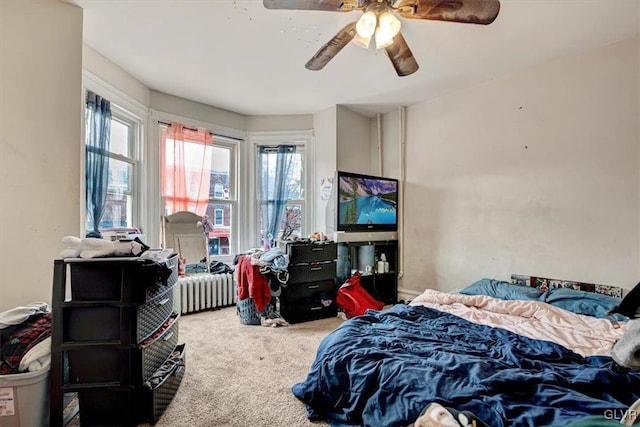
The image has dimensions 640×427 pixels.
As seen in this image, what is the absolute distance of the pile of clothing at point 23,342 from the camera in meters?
1.48

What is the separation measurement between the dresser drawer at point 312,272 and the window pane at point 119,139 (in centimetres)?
214

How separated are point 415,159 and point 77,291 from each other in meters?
3.56

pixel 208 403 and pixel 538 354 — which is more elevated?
pixel 538 354

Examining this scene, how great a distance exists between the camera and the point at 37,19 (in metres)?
1.97

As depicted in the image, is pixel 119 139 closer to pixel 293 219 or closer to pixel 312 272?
pixel 293 219

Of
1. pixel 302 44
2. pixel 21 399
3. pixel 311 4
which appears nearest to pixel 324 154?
pixel 302 44

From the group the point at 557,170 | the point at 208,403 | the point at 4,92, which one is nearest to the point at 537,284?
the point at 557,170

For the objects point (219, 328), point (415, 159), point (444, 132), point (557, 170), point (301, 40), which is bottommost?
point (219, 328)

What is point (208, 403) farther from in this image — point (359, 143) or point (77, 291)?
point (359, 143)

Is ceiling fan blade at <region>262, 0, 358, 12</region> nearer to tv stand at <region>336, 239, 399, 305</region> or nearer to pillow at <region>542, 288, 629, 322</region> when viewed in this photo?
tv stand at <region>336, 239, 399, 305</region>

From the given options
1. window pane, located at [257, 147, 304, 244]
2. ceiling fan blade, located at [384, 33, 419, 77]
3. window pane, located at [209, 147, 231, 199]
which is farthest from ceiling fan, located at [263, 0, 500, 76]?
window pane, located at [209, 147, 231, 199]

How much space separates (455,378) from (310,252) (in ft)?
7.09

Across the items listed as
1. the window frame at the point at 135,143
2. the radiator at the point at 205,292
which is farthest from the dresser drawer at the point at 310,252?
Answer: the window frame at the point at 135,143

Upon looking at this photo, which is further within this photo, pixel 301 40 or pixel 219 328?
pixel 219 328
